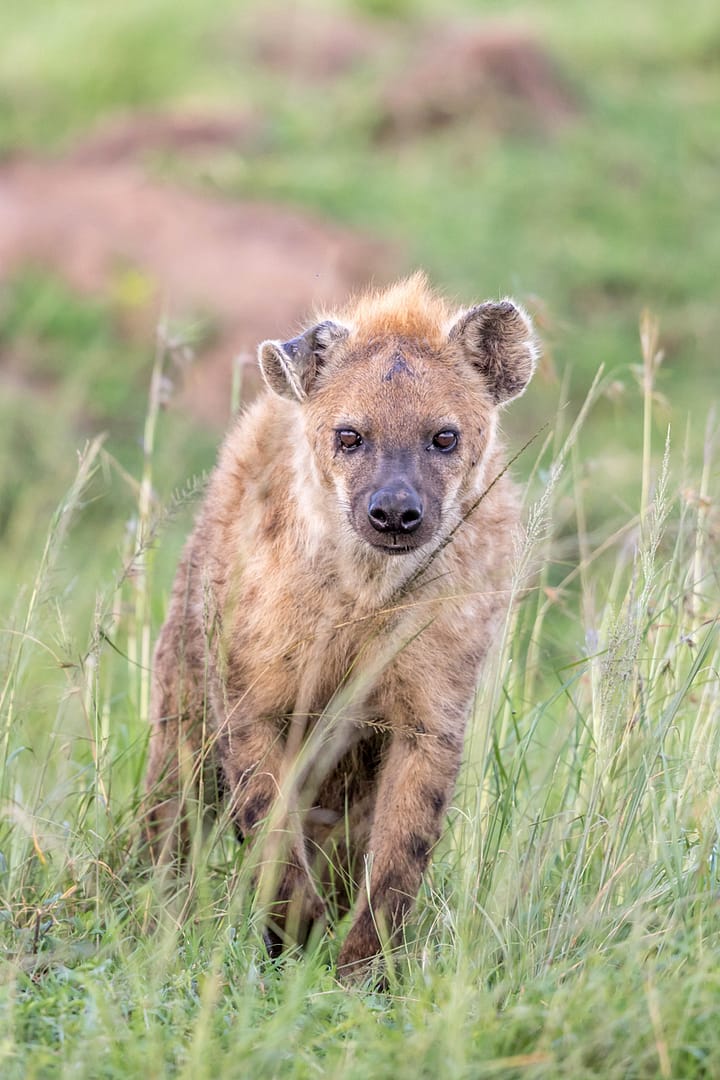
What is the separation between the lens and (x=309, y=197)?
12688 mm

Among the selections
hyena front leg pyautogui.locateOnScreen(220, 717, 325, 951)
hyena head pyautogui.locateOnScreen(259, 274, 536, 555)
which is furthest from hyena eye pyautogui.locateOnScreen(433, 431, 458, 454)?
hyena front leg pyautogui.locateOnScreen(220, 717, 325, 951)

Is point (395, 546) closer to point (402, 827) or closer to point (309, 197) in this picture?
point (402, 827)

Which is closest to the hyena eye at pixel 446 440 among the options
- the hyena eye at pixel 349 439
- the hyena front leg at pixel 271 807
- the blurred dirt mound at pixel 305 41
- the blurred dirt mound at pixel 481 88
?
the hyena eye at pixel 349 439

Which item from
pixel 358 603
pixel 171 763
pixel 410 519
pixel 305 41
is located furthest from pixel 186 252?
pixel 410 519

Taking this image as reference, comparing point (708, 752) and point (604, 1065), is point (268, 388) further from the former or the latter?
point (604, 1065)

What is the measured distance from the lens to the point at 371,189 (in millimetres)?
12883

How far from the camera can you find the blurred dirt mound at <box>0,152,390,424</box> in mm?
10211

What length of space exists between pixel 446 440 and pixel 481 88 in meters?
11.1

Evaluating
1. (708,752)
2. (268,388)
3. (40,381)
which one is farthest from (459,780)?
(40,381)

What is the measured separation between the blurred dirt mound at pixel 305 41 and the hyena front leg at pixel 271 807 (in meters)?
12.0

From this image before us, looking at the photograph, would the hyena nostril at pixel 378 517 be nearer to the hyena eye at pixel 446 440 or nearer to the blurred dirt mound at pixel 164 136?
the hyena eye at pixel 446 440

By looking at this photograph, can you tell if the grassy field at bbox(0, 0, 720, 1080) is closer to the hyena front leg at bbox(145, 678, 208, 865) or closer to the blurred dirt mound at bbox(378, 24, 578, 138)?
the hyena front leg at bbox(145, 678, 208, 865)

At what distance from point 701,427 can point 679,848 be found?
234 inches

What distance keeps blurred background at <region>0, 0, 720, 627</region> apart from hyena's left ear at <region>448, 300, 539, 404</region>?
2.98 m
